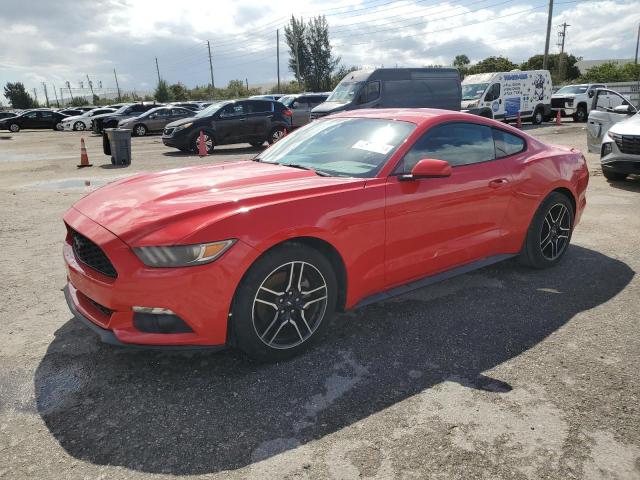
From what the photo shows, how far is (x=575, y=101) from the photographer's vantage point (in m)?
24.8

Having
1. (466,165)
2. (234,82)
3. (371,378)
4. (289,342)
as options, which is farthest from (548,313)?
(234,82)

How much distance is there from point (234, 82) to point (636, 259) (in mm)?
76880

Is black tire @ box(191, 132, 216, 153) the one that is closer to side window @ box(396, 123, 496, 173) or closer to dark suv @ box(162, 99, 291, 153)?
dark suv @ box(162, 99, 291, 153)

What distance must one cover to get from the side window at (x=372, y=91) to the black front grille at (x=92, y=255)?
1407 cm

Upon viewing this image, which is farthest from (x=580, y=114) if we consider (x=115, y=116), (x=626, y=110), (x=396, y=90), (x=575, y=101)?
(x=115, y=116)

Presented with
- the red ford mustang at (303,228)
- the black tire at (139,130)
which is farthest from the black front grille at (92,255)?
the black tire at (139,130)

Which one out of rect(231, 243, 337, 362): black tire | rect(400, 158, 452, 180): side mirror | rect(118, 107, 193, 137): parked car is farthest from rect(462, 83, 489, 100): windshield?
rect(231, 243, 337, 362): black tire

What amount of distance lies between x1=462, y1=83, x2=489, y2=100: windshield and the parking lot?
1760 centimetres

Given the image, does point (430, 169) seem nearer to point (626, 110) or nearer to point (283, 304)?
point (283, 304)

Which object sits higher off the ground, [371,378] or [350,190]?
[350,190]

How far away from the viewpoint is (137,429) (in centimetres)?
249

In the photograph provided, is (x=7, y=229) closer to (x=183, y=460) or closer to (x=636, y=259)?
(x=183, y=460)

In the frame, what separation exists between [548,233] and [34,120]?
3564 centimetres

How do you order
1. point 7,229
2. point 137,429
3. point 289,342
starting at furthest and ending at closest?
1. point 7,229
2. point 289,342
3. point 137,429
